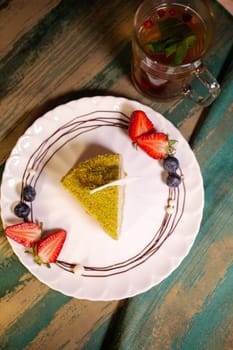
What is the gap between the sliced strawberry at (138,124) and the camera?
Answer: 1.24 metres

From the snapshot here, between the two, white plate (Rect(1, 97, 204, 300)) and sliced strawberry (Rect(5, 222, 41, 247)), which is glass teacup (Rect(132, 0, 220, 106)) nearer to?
white plate (Rect(1, 97, 204, 300))

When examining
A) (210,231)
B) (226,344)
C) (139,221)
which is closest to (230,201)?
(210,231)

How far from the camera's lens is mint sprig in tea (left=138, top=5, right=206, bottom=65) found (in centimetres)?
118

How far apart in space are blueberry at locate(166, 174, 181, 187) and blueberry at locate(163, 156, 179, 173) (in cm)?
1

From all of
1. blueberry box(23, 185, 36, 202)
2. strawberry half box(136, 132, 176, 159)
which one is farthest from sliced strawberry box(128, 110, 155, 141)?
blueberry box(23, 185, 36, 202)

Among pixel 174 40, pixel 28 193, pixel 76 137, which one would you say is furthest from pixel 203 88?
pixel 28 193

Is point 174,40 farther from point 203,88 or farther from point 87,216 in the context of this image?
point 87,216

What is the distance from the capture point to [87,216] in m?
1.25

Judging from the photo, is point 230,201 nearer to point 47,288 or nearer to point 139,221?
point 139,221

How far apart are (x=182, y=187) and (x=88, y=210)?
232 millimetres

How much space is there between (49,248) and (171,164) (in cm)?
34

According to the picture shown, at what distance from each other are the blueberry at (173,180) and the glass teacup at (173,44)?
0.69 ft

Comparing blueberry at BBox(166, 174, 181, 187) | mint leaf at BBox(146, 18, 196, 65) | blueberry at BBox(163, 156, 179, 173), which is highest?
mint leaf at BBox(146, 18, 196, 65)

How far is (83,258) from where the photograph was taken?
48.1 inches
